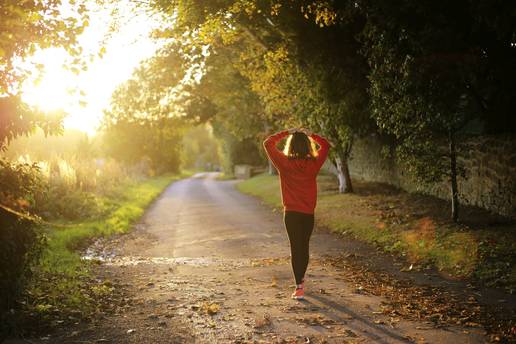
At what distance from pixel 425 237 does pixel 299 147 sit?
542 centimetres

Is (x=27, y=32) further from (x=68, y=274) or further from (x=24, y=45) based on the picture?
(x=68, y=274)

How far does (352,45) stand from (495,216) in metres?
8.13

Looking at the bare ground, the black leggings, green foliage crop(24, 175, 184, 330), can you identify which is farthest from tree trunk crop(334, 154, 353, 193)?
the black leggings

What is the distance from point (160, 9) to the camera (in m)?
16.5

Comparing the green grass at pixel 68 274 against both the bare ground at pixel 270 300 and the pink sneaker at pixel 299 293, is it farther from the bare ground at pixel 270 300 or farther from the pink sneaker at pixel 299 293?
the pink sneaker at pixel 299 293

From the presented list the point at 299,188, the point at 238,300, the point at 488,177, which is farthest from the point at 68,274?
the point at 488,177

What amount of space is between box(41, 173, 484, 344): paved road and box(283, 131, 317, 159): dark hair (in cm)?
191

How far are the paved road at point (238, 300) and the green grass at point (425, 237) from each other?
1152mm

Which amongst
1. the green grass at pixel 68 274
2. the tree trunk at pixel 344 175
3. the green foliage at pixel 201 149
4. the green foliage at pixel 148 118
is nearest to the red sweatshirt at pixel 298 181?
the green grass at pixel 68 274

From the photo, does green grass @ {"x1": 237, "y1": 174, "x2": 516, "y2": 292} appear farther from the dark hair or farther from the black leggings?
the dark hair

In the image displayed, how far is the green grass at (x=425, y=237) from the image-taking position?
877 centimetres

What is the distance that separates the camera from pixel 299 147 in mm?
7293

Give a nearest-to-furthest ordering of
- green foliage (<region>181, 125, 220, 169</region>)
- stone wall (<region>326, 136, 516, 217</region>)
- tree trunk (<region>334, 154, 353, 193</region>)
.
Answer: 1. stone wall (<region>326, 136, 516, 217</region>)
2. tree trunk (<region>334, 154, 353, 193</region>)
3. green foliage (<region>181, 125, 220, 169</region>)

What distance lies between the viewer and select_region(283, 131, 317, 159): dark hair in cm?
729
